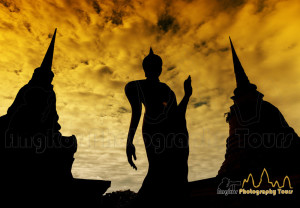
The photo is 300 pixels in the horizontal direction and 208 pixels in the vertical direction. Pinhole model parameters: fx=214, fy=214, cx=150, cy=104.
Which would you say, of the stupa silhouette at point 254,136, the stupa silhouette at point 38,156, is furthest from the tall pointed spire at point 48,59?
the stupa silhouette at point 254,136

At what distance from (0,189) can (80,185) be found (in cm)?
250

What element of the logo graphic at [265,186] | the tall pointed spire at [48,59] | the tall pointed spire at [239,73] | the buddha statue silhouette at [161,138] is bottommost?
the logo graphic at [265,186]

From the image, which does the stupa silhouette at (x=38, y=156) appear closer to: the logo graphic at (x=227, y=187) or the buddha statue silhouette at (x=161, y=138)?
the buddha statue silhouette at (x=161, y=138)

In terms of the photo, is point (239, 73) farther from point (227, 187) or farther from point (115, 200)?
point (115, 200)

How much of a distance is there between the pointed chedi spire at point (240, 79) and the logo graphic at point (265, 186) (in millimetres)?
6812

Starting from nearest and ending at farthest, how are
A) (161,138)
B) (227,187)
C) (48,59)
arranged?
(161,138) → (227,187) → (48,59)

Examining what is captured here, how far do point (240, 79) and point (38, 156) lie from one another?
1267 cm

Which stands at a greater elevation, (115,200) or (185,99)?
(185,99)

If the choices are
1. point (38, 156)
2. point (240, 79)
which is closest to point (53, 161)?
point (38, 156)

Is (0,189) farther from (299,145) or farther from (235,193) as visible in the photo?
(299,145)

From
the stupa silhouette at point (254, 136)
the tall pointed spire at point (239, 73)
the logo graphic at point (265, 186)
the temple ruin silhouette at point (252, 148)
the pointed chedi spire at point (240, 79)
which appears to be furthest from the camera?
the tall pointed spire at point (239, 73)

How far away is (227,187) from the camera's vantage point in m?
9.04

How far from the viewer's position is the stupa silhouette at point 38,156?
590cm

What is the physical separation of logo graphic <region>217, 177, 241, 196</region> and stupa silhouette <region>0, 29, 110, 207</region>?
16.4ft
